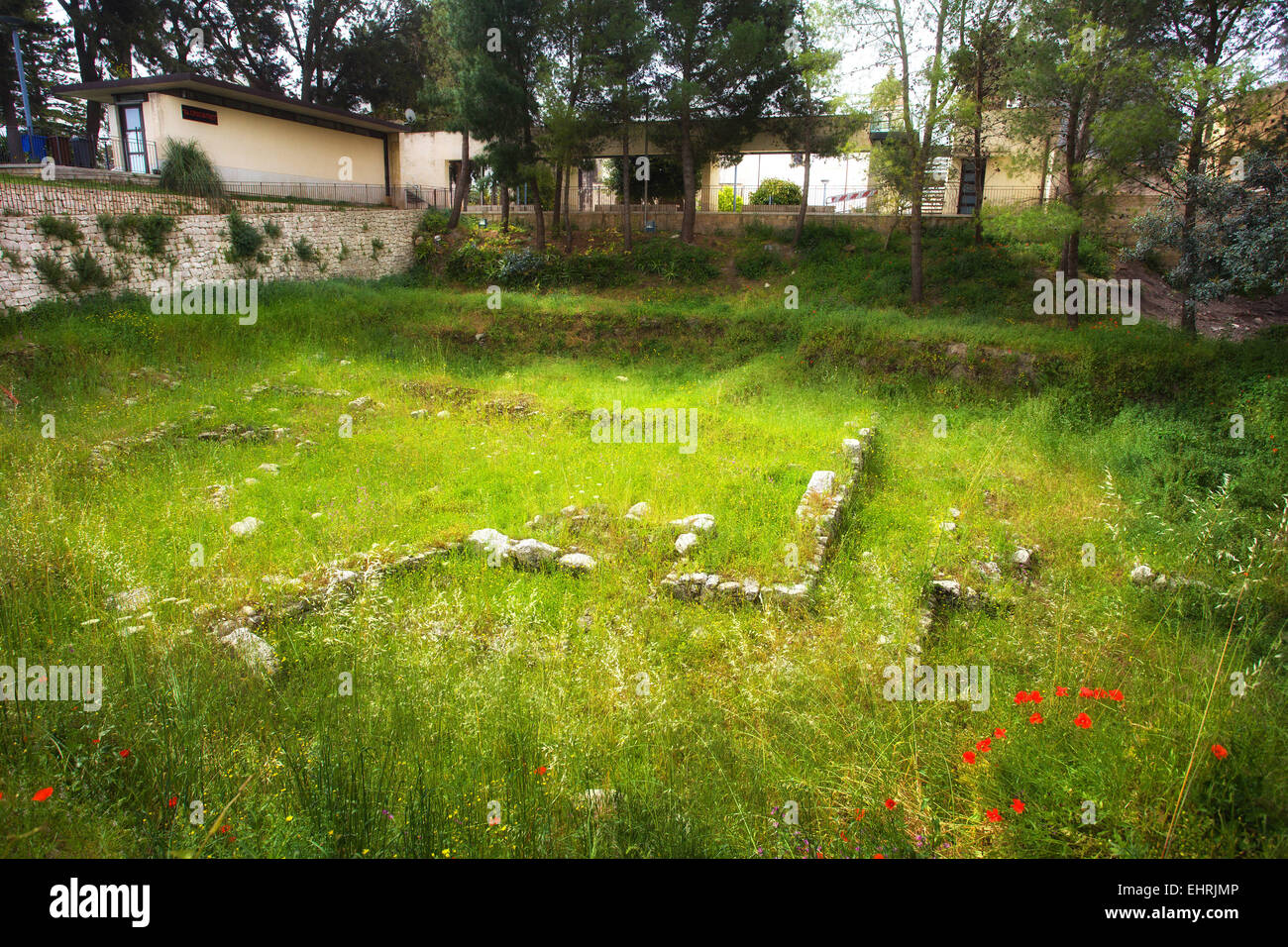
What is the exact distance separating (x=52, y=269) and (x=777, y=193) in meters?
21.3

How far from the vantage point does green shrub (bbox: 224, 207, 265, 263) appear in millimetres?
17344

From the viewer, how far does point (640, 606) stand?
6.29 m

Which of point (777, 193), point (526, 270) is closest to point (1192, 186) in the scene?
point (777, 193)

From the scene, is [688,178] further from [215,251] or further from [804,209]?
[215,251]

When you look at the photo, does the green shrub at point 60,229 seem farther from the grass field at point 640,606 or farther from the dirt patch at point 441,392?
the dirt patch at point 441,392

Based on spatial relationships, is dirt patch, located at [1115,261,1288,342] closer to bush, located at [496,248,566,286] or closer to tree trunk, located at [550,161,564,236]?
bush, located at [496,248,566,286]

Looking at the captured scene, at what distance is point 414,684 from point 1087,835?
3614 mm

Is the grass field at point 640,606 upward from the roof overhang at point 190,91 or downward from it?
downward

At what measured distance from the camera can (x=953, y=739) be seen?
4.11 m

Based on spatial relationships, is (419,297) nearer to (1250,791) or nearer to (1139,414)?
(1139,414)

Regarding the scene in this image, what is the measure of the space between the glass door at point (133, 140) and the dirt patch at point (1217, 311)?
92.9ft

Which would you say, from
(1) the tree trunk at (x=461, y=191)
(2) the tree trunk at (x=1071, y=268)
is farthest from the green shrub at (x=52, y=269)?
(2) the tree trunk at (x=1071, y=268)

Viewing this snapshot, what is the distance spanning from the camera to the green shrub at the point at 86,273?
13922 mm

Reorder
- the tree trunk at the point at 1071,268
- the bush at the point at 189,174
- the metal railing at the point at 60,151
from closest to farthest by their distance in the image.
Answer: the tree trunk at the point at 1071,268 → the bush at the point at 189,174 → the metal railing at the point at 60,151
